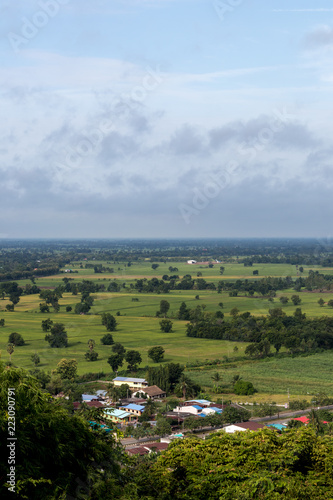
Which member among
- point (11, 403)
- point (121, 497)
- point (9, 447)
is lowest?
point (121, 497)

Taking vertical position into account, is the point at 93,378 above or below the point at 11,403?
below

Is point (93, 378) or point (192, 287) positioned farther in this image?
point (192, 287)

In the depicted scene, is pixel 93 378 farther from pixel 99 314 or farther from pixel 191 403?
pixel 99 314

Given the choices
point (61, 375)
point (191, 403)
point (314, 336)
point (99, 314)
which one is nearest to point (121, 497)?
point (191, 403)

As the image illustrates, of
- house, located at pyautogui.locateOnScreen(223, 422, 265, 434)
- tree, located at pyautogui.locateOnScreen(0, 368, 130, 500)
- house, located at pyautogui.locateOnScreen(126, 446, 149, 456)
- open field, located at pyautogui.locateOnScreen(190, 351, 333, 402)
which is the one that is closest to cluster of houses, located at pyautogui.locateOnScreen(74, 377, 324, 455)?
house, located at pyautogui.locateOnScreen(223, 422, 265, 434)

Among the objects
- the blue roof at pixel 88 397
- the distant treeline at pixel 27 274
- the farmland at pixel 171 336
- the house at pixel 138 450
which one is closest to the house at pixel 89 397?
the blue roof at pixel 88 397

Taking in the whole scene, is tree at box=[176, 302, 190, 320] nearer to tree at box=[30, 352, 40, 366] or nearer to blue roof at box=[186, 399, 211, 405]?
tree at box=[30, 352, 40, 366]
